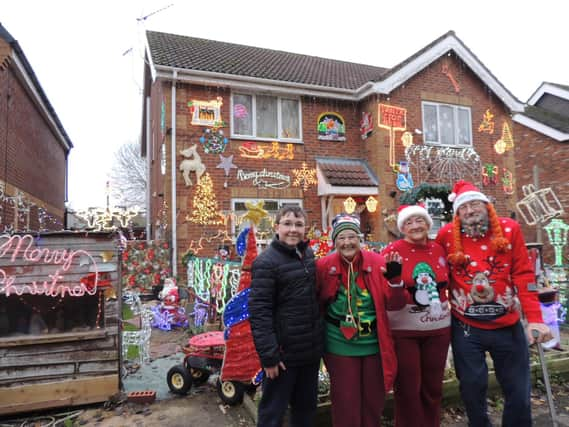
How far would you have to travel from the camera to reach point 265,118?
10562 mm

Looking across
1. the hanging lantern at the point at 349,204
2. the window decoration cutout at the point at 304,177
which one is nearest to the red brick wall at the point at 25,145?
the window decoration cutout at the point at 304,177

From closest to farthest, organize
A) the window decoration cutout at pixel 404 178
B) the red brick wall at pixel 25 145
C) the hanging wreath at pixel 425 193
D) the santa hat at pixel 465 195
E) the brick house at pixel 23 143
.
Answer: the santa hat at pixel 465 195 → the hanging wreath at pixel 425 193 → the brick house at pixel 23 143 → the red brick wall at pixel 25 145 → the window decoration cutout at pixel 404 178

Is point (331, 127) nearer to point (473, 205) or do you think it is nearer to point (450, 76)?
point (450, 76)

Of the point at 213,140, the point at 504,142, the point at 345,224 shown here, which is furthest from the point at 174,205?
the point at 504,142

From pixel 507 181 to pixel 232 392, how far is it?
11225 mm

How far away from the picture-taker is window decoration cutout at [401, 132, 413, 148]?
10875mm

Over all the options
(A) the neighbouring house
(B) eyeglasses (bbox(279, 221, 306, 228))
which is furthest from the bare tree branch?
(B) eyeglasses (bbox(279, 221, 306, 228))

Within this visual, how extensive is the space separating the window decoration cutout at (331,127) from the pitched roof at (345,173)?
2.07ft

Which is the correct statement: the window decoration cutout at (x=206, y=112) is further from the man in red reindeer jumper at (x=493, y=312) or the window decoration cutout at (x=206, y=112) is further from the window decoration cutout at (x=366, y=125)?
→ the man in red reindeer jumper at (x=493, y=312)

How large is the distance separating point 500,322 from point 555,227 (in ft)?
20.1

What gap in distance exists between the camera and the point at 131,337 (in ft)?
17.3

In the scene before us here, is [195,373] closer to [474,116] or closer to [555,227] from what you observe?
[555,227]

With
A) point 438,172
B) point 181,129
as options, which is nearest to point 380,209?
point 438,172

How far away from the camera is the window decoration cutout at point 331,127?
10.9 m
